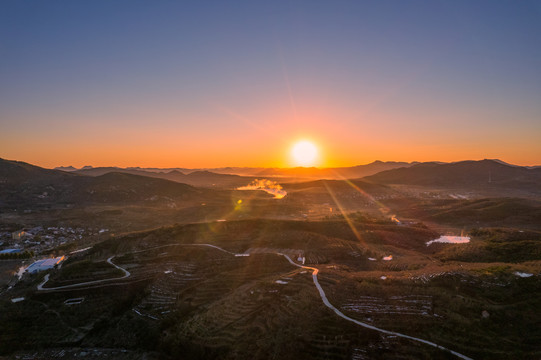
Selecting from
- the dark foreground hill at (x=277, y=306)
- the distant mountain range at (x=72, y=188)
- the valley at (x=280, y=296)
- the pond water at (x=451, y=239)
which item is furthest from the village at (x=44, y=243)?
the pond water at (x=451, y=239)

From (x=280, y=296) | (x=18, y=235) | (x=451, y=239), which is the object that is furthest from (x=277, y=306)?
(x=18, y=235)

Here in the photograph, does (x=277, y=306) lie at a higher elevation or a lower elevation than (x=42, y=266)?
higher

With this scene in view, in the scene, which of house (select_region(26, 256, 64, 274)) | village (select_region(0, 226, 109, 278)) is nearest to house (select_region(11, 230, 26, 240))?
village (select_region(0, 226, 109, 278))

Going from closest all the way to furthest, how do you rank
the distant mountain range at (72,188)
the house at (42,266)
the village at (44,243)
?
the house at (42,266) < the village at (44,243) < the distant mountain range at (72,188)

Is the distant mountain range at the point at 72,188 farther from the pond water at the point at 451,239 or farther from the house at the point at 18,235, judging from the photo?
the pond water at the point at 451,239

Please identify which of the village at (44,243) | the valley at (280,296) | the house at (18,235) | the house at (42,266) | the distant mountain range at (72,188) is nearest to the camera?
the valley at (280,296)

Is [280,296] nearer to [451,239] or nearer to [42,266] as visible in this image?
[42,266]

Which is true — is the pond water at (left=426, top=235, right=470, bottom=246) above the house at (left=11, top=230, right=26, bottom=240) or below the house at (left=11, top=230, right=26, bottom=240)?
above

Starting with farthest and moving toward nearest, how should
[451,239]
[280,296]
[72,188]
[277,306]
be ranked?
[72,188]
[451,239]
[280,296]
[277,306]

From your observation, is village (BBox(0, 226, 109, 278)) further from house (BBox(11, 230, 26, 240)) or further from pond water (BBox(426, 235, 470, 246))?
pond water (BBox(426, 235, 470, 246))

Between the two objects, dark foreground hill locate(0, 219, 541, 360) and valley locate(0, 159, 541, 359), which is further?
valley locate(0, 159, 541, 359)

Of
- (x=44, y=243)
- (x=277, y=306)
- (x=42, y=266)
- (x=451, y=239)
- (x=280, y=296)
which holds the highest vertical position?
(x=280, y=296)
